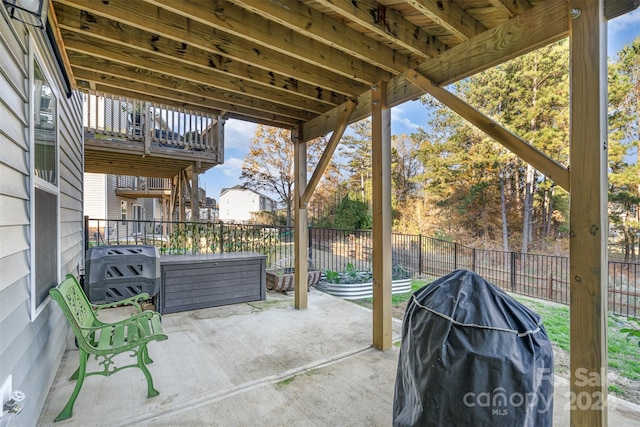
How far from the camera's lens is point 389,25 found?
2.21 m

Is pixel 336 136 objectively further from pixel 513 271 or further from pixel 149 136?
pixel 513 271

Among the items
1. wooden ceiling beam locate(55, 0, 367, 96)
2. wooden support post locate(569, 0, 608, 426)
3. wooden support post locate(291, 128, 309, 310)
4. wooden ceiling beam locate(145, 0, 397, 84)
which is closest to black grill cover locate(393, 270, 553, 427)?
wooden support post locate(569, 0, 608, 426)

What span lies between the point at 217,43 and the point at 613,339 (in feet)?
16.4

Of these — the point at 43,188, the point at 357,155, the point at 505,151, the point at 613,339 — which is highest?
the point at 357,155

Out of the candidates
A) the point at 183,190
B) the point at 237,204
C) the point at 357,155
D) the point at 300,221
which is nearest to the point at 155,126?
the point at 183,190

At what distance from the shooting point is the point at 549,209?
9.03m

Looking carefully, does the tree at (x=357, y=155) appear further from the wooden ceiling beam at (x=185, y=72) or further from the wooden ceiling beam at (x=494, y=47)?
the wooden ceiling beam at (x=494, y=47)

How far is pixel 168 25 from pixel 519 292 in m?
6.98

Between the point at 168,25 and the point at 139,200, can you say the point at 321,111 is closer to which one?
the point at 168,25

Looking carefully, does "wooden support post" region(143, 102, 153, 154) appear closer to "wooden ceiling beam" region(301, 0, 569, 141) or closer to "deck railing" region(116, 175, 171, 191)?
"wooden ceiling beam" region(301, 0, 569, 141)

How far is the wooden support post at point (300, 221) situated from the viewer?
165 inches

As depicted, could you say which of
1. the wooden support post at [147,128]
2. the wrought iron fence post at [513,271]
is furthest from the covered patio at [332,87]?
the wrought iron fence post at [513,271]

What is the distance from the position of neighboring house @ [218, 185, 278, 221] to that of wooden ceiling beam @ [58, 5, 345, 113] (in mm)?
16295

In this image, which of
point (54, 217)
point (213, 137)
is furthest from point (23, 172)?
point (213, 137)
